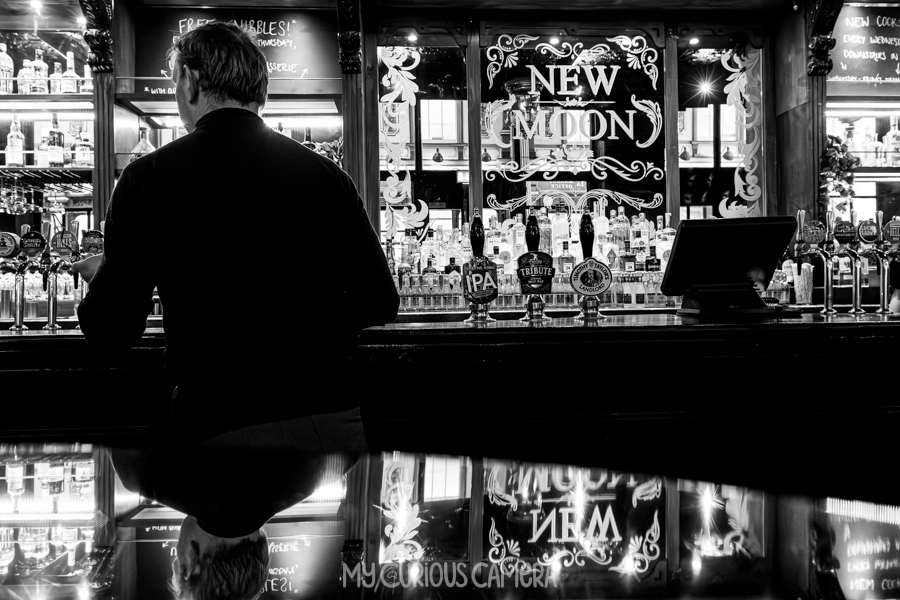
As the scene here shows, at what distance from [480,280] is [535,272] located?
0.71ft

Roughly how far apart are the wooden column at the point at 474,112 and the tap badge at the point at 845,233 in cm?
216

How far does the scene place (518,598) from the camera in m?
0.37

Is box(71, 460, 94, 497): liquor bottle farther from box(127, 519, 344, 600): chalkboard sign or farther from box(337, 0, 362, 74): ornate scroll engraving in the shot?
box(337, 0, 362, 74): ornate scroll engraving

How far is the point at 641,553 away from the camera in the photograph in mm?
439

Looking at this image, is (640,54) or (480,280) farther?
(640,54)

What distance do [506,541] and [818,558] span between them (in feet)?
0.62

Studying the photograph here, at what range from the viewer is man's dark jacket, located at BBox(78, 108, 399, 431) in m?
1.27

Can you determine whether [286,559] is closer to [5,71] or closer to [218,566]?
[218,566]

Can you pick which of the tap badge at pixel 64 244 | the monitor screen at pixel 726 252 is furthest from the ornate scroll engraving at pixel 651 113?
the tap badge at pixel 64 244

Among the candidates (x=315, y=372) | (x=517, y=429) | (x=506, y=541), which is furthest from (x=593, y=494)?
(x=517, y=429)

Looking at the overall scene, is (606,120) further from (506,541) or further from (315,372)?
(506,541)

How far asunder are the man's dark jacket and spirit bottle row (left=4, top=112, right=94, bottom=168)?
11.4ft

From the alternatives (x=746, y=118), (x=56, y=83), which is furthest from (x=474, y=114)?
(x=56, y=83)

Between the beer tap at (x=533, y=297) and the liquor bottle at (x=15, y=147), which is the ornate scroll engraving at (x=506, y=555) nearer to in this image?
the beer tap at (x=533, y=297)
